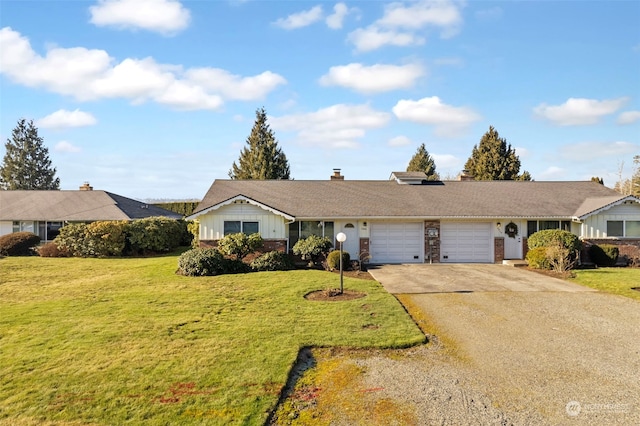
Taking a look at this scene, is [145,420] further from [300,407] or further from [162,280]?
[162,280]

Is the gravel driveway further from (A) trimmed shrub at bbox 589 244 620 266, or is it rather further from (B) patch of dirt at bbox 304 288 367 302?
→ (A) trimmed shrub at bbox 589 244 620 266

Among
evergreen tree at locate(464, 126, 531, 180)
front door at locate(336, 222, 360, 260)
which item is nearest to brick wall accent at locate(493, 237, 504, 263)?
front door at locate(336, 222, 360, 260)

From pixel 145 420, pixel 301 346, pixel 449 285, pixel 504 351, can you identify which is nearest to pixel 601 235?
pixel 449 285

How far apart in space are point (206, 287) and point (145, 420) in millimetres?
9496

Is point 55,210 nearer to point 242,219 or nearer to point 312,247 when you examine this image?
point 242,219

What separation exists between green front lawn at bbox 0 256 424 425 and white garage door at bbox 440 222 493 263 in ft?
25.6

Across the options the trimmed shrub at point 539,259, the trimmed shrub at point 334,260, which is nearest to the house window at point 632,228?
the trimmed shrub at point 539,259

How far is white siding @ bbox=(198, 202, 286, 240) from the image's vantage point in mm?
19969

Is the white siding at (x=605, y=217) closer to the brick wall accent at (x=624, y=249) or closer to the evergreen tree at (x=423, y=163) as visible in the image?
the brick wall accent at (x=624, y=249)

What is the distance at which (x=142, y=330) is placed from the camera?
32.4ft

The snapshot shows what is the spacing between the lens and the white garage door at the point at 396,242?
2156 centimetres

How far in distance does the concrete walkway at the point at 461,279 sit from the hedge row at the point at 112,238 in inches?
572

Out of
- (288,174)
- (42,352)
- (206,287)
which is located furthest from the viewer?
(288,174)

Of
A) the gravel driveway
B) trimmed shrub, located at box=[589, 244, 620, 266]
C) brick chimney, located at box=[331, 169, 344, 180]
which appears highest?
brick chimney, located at box=[331, 169, 344, 180]
